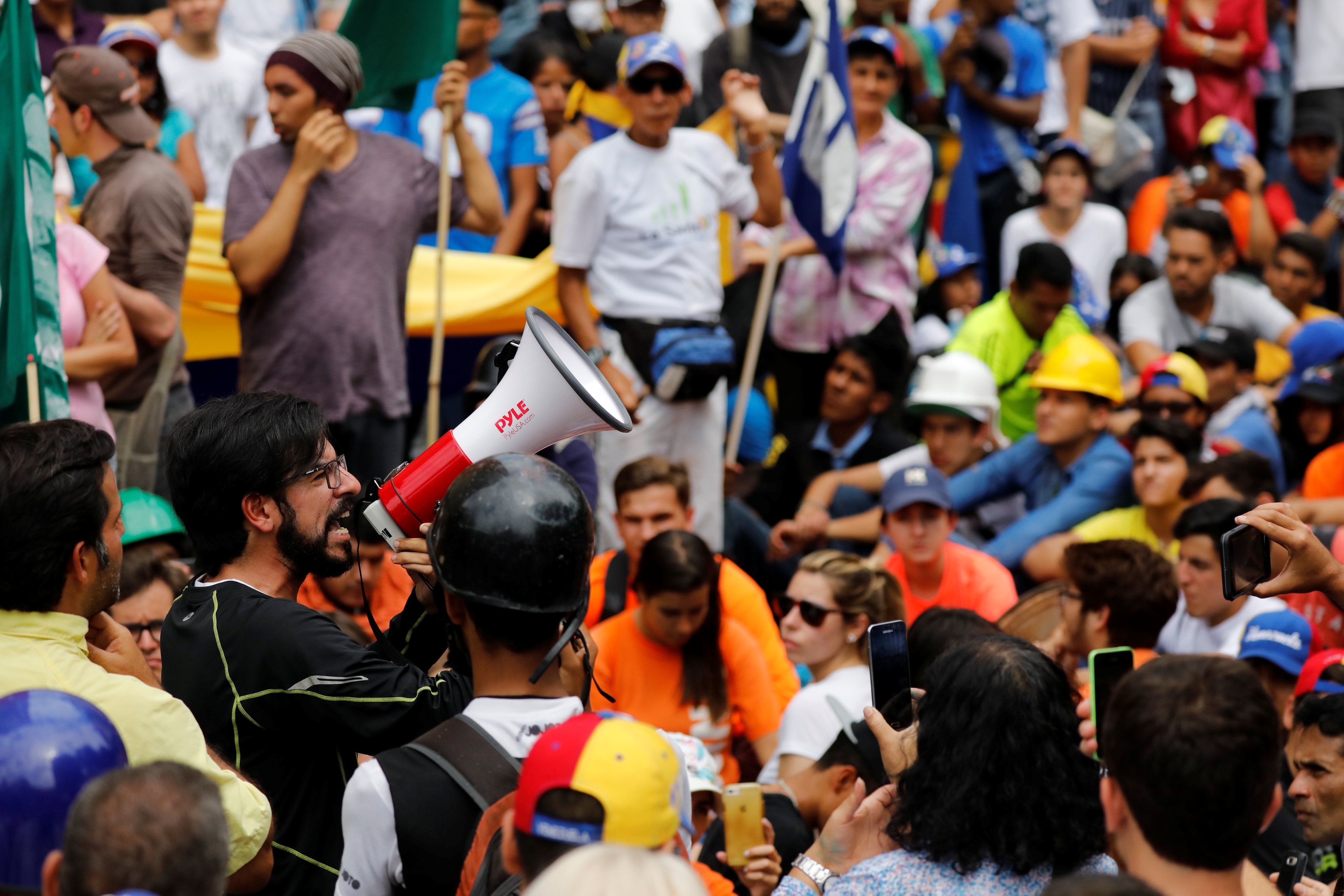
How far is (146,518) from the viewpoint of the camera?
17.6 feet

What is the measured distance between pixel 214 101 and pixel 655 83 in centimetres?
294

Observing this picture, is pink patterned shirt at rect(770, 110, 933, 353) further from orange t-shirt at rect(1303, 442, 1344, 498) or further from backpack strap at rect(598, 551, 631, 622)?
backpack strap at rect(598, 551, 631, 622)

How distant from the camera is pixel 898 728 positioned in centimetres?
310

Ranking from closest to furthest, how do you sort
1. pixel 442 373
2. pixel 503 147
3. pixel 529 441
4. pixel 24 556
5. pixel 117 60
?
pixel 24 556, pixel 529 441, pixel 117 60, pixel 442 373, pixel 503 147

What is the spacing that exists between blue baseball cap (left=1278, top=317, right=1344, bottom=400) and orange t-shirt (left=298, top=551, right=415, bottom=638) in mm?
4930

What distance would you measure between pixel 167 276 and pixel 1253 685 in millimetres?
4483

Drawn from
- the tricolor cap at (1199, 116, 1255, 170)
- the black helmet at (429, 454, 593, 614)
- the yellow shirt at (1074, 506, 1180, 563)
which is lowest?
the tricolor cap at (1199, 116, 1255, 170)

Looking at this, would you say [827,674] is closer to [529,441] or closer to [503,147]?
[529,441]

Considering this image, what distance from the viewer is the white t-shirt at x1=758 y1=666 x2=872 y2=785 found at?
4750 mm

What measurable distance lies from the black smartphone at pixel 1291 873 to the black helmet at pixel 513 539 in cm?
170

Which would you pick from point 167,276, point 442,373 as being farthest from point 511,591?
point 442,373

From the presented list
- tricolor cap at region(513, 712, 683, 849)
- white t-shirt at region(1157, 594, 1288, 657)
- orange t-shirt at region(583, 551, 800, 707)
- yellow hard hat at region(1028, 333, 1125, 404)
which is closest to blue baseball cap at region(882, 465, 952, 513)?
orange t-shirt at region(583, 551, 800, 707)

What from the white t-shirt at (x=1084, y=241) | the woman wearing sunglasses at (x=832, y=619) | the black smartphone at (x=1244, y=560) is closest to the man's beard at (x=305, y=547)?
the black smartphone at (x=1244, y=560)

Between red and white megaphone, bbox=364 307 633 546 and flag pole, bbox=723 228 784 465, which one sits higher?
red and white megaphone, bbox=364 307 633 546
